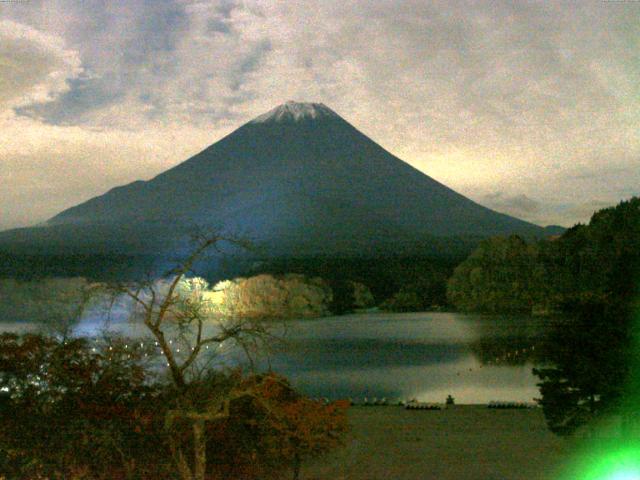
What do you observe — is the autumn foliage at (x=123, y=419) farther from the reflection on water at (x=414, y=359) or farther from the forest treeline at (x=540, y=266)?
the forest treeline at (x=540, y=266)

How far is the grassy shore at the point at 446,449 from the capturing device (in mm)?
8203

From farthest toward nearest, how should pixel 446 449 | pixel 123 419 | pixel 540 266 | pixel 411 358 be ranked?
1. pixel 540 266
2. pixel 411 358
3. pixel 446 449
4. pixel 123 419

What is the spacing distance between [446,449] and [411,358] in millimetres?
16850

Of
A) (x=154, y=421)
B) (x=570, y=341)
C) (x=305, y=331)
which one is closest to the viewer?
(x=154, y=421)

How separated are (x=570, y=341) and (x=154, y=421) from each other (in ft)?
15.3

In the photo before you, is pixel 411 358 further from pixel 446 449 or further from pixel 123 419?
pixel 123 419

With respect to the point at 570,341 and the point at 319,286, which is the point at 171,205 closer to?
the point at 319,286

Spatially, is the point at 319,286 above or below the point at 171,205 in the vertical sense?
below

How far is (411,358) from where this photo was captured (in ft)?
85.8

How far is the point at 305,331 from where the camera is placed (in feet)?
121

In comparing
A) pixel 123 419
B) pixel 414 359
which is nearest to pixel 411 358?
pixel 414 359

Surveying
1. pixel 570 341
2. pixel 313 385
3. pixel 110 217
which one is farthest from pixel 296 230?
pixel 570 341

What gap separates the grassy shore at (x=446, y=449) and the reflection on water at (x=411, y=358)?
1.66m

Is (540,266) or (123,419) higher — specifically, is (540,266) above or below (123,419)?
above
